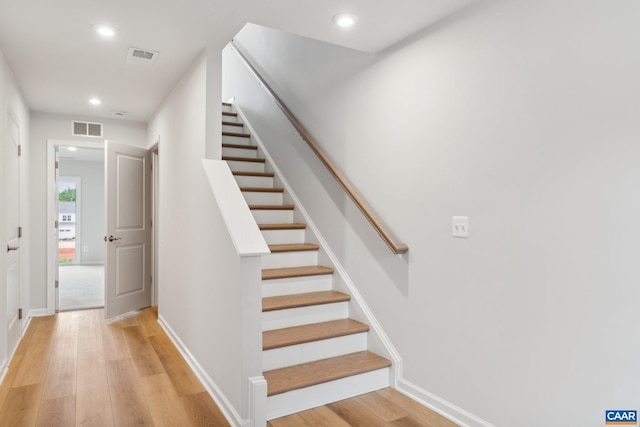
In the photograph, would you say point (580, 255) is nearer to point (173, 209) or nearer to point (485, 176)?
point (485, 176)

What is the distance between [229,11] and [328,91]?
47.3 inches

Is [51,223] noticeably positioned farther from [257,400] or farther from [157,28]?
[257,400]

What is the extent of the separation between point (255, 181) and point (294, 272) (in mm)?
1374

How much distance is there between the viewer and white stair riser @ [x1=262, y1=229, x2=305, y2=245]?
11.2 ft

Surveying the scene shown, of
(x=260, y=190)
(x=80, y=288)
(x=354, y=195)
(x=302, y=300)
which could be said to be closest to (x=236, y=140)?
(x=260, y=190)

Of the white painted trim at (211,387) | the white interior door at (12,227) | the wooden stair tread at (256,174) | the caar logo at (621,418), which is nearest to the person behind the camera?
the caar logo at (621,418)

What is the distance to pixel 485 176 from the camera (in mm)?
2025

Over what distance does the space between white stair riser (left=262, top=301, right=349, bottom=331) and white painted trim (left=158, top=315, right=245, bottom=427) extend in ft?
1.55

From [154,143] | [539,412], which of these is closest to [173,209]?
[154,143]

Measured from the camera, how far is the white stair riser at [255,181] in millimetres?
3965

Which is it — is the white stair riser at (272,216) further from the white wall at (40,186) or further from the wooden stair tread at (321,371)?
the white wall at (40,186)

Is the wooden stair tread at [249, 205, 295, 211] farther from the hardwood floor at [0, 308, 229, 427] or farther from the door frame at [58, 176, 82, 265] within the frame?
the door frame at [58, 176, 82, 265]

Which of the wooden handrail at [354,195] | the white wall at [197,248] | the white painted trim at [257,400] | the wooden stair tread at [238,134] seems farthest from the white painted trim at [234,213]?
the wooden stair tread at [238,134]

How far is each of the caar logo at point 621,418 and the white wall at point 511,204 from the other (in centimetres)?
3
